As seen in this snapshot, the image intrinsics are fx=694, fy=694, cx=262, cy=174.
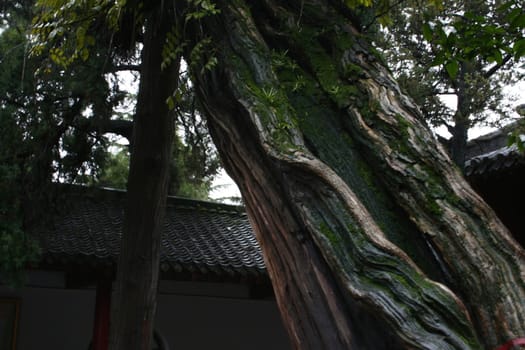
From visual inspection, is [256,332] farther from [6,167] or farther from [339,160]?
[339,160]

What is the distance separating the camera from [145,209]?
5168 millimetres

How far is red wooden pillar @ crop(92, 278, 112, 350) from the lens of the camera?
6.99 m

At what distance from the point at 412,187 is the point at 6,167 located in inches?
165

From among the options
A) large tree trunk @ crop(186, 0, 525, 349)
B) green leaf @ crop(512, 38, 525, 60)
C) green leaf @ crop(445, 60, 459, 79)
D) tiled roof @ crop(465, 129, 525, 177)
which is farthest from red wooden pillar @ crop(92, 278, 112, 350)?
green leaf @ crop(512, 38, 525, 60)

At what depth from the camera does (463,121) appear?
28.9ft

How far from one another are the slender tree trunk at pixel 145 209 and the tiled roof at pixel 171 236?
145cm

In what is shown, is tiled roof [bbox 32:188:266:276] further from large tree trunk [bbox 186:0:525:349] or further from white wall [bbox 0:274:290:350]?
large tree trunk [bbox 186:0:525:349]

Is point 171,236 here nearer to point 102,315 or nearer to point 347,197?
point 102,315

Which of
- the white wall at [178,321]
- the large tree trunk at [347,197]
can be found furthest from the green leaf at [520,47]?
the white wall at [178,321]

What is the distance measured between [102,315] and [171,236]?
127 cm

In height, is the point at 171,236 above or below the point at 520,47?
below

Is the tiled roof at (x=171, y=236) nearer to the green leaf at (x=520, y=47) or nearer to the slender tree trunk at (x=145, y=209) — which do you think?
the slender tree trunk at (x=145, y=209)

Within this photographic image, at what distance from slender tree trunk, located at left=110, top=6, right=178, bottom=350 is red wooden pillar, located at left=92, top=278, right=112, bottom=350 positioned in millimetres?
1959

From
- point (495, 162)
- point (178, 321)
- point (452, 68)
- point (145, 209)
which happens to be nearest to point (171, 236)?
point (178, 321)
